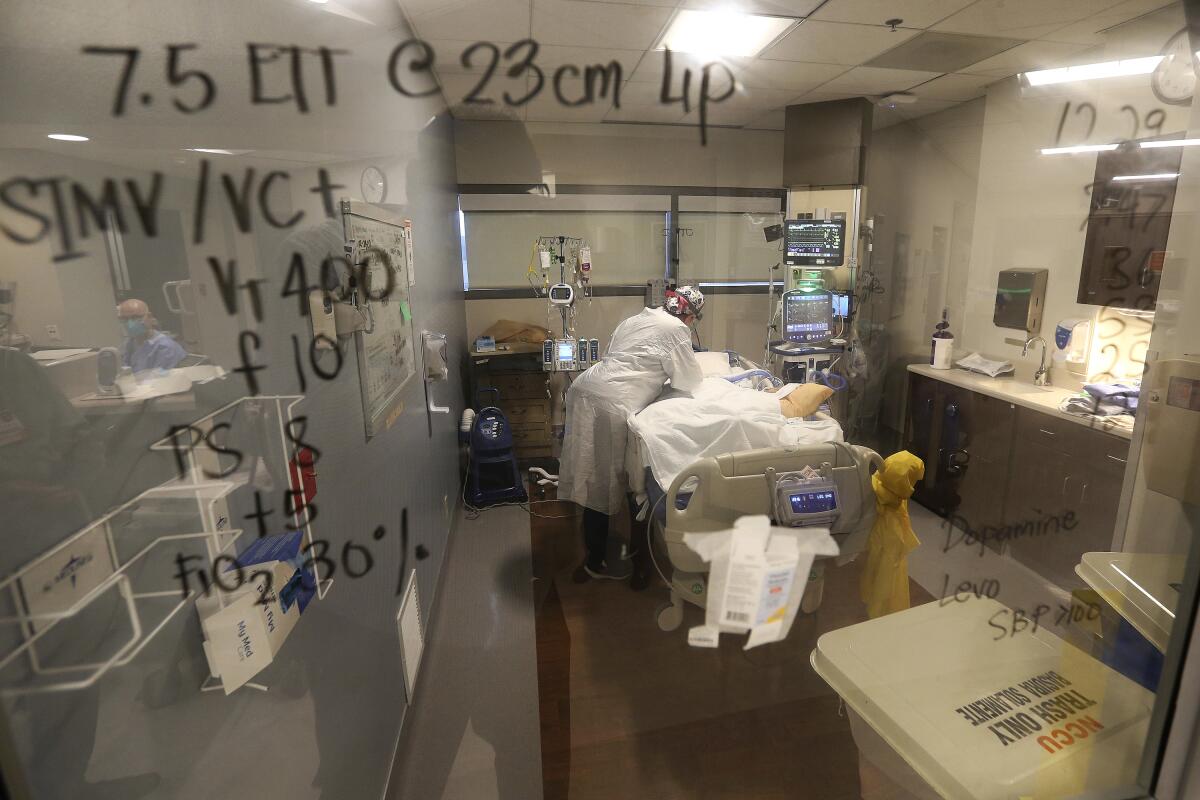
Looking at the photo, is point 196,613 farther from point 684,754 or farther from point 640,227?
point 684,754

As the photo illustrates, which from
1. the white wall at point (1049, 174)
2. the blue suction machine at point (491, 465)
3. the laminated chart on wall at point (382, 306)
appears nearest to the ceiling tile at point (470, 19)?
the laminated chart on wall at point (382, 306)

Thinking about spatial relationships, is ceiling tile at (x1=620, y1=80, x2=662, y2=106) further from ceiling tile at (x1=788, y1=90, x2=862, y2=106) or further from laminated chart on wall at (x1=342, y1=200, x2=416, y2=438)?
laminated chart on wall at (x1=342, y1=200, x2=416, y2=438)

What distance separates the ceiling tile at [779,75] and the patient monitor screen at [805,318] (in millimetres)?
346

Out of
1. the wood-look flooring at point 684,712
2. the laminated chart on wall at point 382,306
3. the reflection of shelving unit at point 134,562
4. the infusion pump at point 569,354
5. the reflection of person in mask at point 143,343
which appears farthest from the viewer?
the infusion pump at point 569,354

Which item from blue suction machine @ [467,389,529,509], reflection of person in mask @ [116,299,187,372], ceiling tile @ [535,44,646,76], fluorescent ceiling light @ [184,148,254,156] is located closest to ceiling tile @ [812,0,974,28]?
ceiling tile @ [535,44,646,76]

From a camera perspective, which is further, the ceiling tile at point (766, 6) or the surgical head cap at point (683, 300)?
the surgical head cap at point (683, 300)

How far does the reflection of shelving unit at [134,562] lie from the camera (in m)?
0.39

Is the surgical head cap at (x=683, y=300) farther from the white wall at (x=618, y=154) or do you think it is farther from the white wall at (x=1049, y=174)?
the white wall at (x=1049, y=174)

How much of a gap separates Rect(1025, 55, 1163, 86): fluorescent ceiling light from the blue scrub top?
118 cm

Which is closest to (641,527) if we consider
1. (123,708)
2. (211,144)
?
(123,708)

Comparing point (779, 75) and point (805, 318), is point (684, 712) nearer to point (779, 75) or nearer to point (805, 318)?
point (805, 318)

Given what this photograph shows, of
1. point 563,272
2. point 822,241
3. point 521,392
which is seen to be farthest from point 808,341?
point 521,392

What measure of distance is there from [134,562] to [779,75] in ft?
3.27

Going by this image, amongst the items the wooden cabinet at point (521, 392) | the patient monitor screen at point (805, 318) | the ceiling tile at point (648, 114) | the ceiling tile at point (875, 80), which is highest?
the ceiling tile at point (875, 80)
